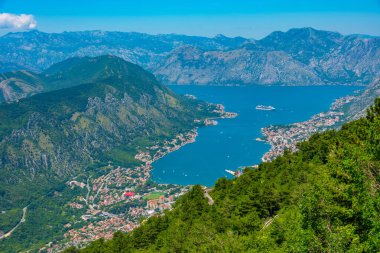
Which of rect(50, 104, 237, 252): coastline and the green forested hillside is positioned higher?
the green forested hillside

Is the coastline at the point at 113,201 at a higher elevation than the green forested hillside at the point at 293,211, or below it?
below

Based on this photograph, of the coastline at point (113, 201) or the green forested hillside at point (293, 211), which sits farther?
the coastline at point (113, 201)

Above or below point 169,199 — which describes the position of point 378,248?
above

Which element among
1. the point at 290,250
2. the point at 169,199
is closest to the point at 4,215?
the point at 169,199

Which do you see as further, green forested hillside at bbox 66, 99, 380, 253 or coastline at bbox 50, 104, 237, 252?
coastline at bbox 50, 104, 237, 252

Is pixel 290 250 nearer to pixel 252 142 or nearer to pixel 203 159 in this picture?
pixel 203 159

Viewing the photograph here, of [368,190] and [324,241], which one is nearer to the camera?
[324,241]

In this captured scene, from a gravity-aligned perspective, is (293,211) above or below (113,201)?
above

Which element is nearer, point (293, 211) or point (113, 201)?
point (293, 211)
